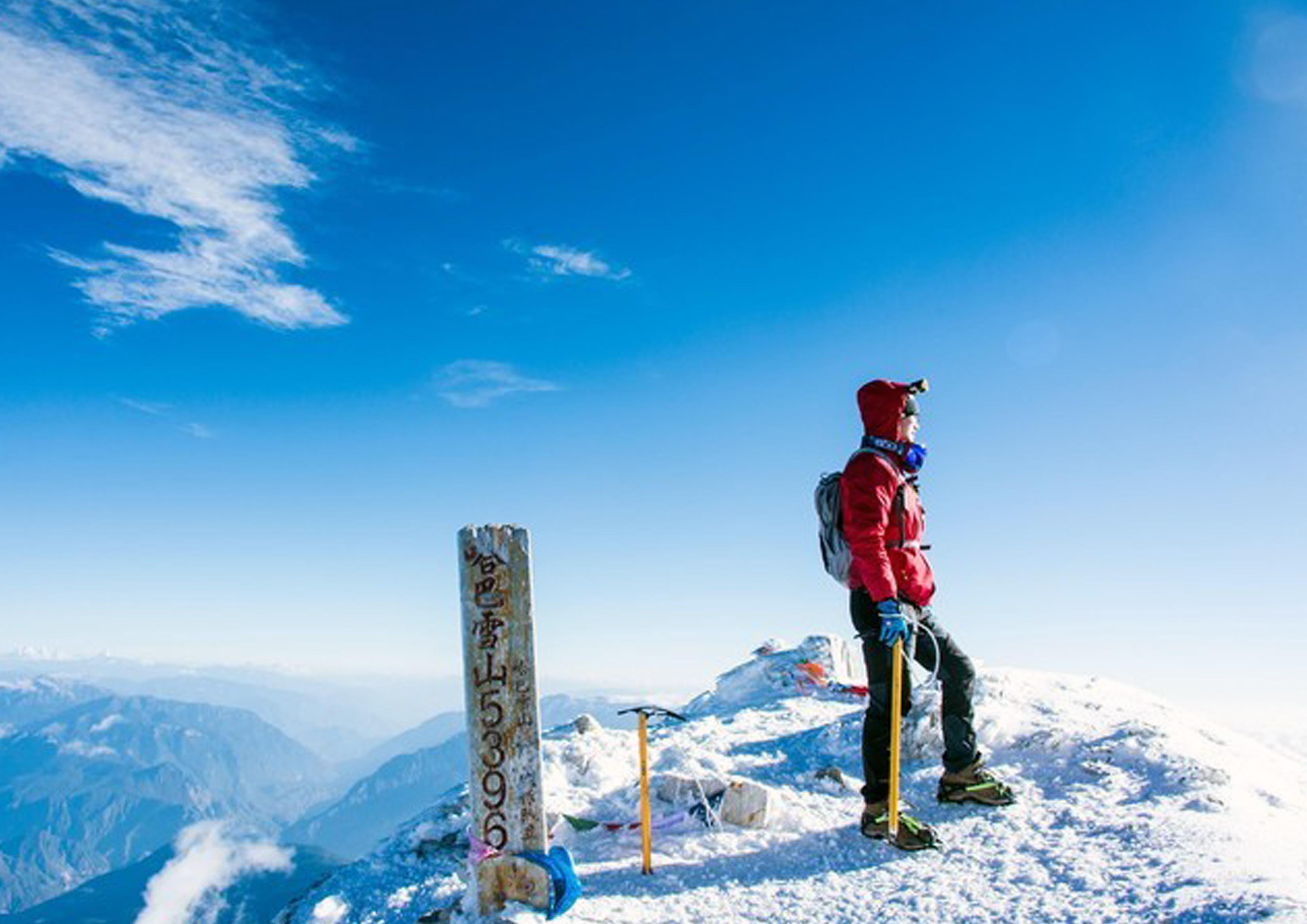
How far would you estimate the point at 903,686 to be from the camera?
6.97 meters

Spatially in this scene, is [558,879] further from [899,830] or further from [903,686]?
[903,686]

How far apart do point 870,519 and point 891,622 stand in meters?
0.93

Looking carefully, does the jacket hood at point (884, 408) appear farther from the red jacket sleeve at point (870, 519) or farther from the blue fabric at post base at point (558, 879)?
the blue fabric at post base at point (558, 879)

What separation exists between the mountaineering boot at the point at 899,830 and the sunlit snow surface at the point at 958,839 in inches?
4.3

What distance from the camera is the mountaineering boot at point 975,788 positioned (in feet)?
25.1

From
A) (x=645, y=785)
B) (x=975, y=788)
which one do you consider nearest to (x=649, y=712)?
(x=645, y=785)

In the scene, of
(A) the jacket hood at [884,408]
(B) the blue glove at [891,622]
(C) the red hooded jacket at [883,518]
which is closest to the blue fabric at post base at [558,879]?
(B) the blue glove at [891,622]

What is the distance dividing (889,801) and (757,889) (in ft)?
5.01

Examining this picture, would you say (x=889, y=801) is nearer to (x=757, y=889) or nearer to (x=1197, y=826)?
(x=757, y=889)

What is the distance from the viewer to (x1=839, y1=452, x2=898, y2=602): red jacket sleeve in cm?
667

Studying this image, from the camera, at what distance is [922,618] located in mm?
7352

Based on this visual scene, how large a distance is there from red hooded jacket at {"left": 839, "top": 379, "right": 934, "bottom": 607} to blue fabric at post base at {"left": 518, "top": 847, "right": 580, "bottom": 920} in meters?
3.45

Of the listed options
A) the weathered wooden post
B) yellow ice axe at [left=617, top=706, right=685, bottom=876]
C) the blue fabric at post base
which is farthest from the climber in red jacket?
the weathered wooden post

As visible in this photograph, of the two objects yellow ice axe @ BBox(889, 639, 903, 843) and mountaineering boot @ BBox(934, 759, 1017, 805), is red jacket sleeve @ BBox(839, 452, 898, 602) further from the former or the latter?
mountaineering boot @ BBox(934, 759, 1017, 805)
